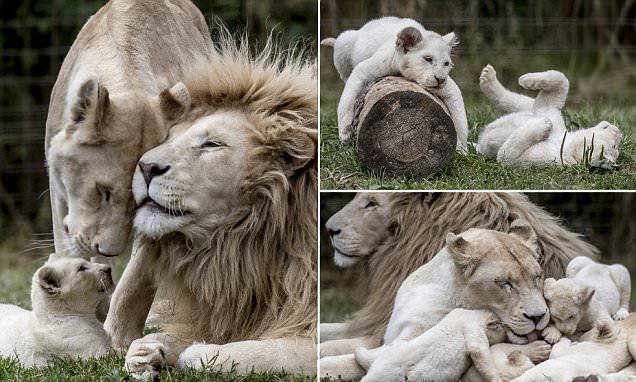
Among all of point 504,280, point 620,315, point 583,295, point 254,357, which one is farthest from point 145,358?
point 620,315

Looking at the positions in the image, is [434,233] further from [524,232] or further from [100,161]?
[100,161]

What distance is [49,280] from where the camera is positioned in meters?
5.48

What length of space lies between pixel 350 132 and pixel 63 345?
140 cm

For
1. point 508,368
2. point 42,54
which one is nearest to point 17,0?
point 42,54

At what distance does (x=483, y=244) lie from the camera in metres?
4.65

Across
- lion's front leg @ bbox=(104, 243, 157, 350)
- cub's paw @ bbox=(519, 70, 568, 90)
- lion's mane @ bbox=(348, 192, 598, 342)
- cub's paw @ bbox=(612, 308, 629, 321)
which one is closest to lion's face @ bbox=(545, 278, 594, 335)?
cub's paw @ bbox=(612, 308, 629, 321)

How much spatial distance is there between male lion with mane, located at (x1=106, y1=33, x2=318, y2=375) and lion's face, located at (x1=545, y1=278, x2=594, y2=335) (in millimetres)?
981

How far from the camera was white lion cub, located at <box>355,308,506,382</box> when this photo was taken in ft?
14.7

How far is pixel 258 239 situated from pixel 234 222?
5.0 inches

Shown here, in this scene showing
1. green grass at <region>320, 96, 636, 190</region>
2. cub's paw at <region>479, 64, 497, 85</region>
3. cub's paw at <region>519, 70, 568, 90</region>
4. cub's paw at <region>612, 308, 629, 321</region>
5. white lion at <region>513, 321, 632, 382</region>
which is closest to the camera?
white lion at <region>513, 321, 632, 382</region>

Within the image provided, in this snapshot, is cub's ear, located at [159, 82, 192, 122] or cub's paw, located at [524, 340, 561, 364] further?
cub's ear, located at [159, 82, 192, 122]

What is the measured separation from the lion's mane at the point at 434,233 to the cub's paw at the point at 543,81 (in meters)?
0.64

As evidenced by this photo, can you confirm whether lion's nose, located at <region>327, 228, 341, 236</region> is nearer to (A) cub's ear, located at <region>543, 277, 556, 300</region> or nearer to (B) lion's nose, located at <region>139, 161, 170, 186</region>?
(B) lion's nose, located at <region>139, 161, 170, 186</region>

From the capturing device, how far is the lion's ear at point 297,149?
521 centimetres
